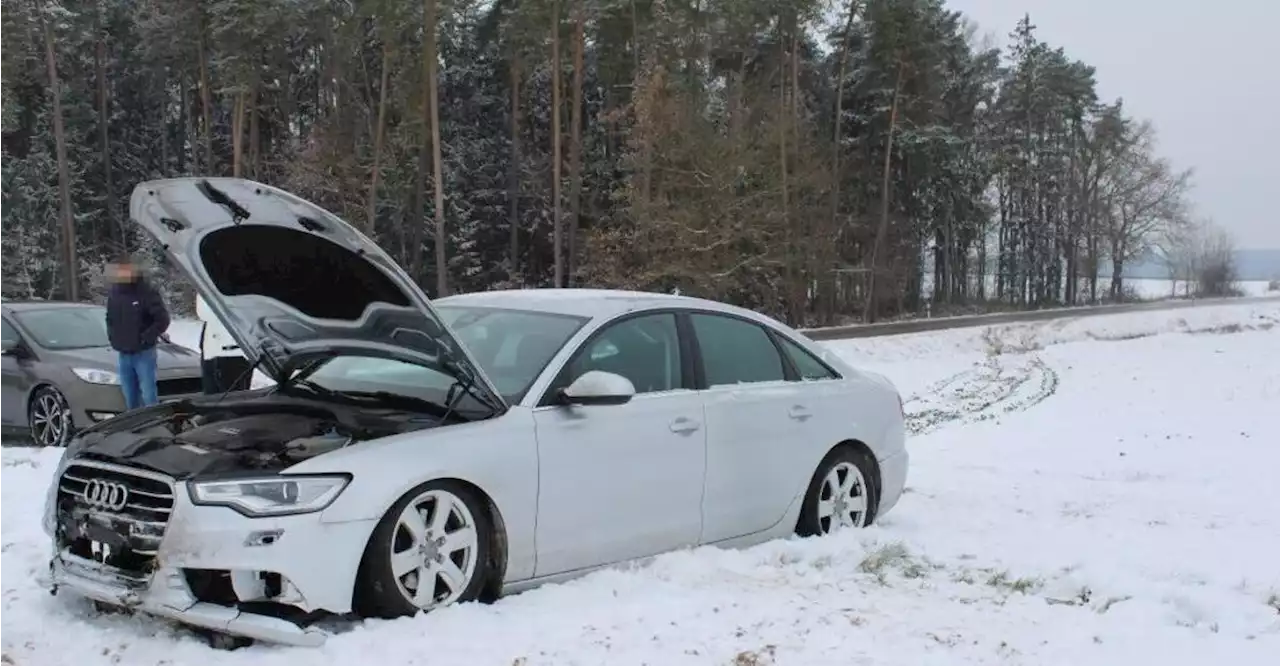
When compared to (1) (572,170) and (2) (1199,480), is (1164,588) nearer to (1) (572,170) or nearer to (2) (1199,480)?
(2) (1199,480)

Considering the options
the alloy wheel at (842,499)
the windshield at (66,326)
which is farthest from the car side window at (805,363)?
the windshield at (66,326)

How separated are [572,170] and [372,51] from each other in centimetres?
944

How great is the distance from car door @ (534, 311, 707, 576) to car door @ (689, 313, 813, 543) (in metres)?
0.13

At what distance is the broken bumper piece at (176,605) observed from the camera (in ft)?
13.2

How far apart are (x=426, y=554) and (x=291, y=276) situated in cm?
148

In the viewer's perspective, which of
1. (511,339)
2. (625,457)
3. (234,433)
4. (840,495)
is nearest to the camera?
(234,433)

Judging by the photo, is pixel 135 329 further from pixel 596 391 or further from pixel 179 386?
pixel 596 391

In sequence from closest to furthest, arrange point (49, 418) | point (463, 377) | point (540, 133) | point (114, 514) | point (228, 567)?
point (228, 567)
point (114, 514)
point (463, 377)
point (49, 418)
point (540, 133)

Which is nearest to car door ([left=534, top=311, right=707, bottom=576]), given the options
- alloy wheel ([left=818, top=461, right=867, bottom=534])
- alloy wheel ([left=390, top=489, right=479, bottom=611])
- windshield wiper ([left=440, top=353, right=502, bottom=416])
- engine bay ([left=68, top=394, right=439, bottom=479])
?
windshield wiper ([left=440, top=353, right=502, bottom=416])

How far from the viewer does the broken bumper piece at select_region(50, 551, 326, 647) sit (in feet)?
13.2

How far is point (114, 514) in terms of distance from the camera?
4.35 metres

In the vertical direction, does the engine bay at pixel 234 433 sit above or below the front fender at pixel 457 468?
above

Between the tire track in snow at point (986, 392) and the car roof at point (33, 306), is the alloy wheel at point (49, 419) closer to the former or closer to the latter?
the car roof at point (33, 306)

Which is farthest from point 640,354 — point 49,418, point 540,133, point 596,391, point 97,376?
point 540,133
